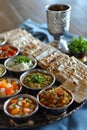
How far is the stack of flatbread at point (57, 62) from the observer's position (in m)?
1.61

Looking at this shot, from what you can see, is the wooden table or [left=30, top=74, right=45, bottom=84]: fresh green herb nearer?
[left=30, top=74, right=45, bottom=84]: fresh green herb

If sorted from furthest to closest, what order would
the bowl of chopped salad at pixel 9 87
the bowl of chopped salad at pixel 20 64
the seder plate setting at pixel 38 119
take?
1. the bowl of chopped salad at pixel 20 64
2. the bowl of chopped salad at pixel 9 87
3. the seder plate setting at pixel 38 119

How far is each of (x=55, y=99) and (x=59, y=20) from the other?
0.69m

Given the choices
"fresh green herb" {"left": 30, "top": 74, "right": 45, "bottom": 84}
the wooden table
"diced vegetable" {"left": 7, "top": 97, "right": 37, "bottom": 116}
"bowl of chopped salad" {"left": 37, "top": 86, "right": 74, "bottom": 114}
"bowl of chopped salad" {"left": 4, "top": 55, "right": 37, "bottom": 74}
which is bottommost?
the wooden table

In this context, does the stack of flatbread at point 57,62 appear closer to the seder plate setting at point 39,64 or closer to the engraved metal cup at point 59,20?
the seder plate setting at point 39,64

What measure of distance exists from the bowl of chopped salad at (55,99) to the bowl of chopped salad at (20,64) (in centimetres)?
28

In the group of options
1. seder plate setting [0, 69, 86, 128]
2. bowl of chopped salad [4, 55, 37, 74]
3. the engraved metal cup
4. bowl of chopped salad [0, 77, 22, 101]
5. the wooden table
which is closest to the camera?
seder plate setting [0, 69, 86, 128]

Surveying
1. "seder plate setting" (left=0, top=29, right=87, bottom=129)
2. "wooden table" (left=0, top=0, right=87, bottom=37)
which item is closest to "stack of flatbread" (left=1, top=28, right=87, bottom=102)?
"seder plate setting" (left=0, top=29, right=87, bottom=129)

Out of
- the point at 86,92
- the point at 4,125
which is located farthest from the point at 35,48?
the point at 4,125

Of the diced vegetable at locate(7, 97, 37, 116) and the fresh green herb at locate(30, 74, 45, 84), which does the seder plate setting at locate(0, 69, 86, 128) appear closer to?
the diced vegetable at locate(7, 97, 37, 116)

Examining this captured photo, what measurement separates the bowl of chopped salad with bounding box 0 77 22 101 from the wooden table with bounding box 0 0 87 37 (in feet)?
3.26

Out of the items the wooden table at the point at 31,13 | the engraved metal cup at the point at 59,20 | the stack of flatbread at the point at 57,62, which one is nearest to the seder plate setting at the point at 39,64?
the stack of flatbread at the point at 57,62

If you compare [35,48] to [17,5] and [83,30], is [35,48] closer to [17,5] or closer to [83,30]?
[83,30]

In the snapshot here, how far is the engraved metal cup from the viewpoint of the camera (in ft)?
6.61
